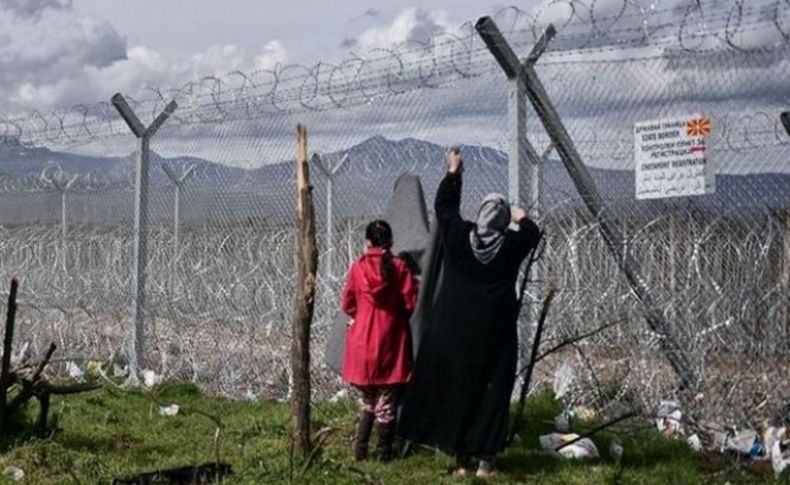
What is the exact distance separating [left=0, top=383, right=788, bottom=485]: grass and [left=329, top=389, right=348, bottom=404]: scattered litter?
0.14 meters

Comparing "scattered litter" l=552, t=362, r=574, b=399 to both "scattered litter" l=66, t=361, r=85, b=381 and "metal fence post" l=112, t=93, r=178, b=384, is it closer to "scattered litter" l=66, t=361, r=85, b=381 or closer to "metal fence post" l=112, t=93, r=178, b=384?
"metal fence post" l=112, t=93, r=178, b=384

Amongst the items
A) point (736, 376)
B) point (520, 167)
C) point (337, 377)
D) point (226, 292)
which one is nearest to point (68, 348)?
point (226, 292)

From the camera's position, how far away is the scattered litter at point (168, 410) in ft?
27.7

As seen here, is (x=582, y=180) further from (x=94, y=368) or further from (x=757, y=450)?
(x=94, y=368)

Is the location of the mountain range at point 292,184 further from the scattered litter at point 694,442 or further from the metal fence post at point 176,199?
the scattered litter at point 694,442

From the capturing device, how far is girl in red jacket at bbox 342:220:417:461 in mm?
6645

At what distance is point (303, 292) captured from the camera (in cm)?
560

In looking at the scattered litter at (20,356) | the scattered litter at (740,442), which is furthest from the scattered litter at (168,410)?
the scattered litter at (740,442)

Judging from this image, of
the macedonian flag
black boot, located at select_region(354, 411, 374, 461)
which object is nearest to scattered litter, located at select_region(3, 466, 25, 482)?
black boot, located at select_region(354, 411, 374, 461)

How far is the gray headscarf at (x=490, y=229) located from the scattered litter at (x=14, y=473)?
2272mm

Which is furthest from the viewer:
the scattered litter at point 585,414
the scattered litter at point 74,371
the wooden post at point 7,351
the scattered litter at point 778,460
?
the scattered litter at point 74,371

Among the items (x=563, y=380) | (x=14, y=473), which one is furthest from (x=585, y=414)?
(x=14, y=473)

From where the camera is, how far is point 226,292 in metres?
9.64

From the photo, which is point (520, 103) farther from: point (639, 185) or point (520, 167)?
point (639, 185)
